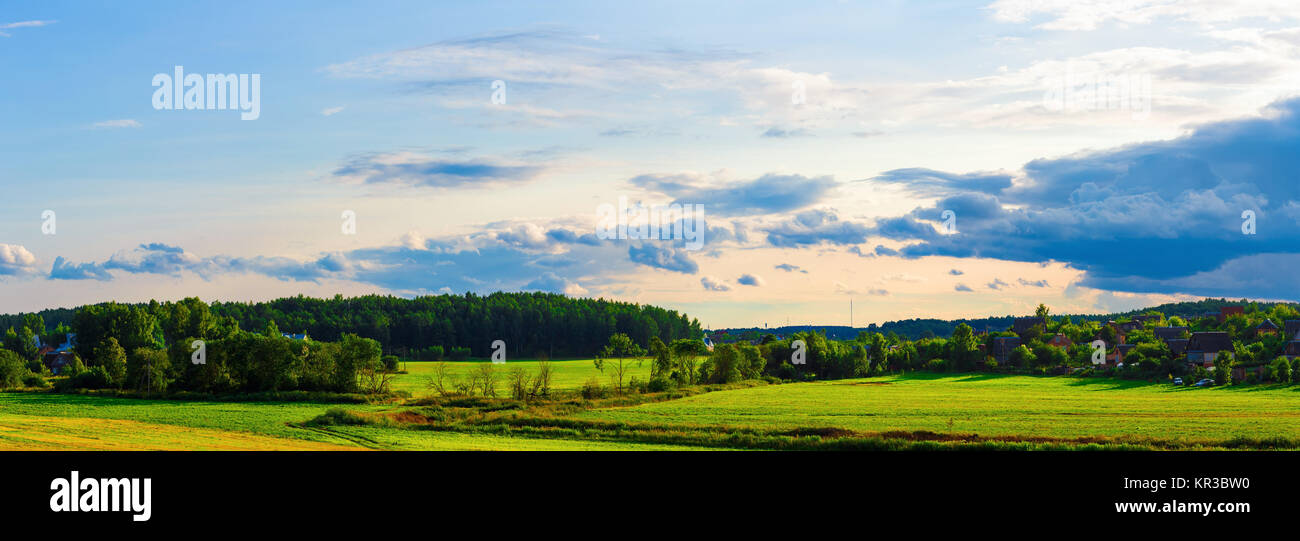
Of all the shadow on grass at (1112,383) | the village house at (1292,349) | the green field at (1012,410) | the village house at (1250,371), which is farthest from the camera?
the village house at (1292,349)

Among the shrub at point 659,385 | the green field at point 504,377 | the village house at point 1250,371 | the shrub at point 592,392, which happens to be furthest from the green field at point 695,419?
the green field at point 504,377

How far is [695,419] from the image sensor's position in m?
62.1

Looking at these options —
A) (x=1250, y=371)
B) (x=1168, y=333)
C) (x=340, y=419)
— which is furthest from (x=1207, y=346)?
(x=340, y=419)

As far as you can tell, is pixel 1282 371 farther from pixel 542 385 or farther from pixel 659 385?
pixel 542 385

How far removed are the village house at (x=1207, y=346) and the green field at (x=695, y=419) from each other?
18.6 m

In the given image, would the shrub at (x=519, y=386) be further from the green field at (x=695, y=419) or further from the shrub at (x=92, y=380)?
the shrub at (x=92, y=380)

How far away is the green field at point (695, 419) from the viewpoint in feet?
161

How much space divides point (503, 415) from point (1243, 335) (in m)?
Result: 102

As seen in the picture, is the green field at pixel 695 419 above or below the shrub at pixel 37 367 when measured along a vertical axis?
below

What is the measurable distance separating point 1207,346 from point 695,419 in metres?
78.9

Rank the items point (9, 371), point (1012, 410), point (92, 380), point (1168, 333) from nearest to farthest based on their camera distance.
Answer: point (1012, 410)
point (92, 380)
point (9, 371)
point (1168, 333)
